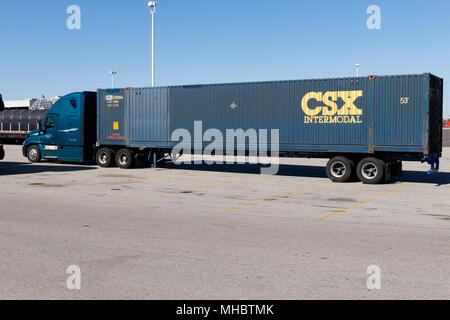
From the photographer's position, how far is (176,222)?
9.65 m

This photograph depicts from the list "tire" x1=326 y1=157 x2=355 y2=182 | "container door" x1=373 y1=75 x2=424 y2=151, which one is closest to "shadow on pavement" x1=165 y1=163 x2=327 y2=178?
"tire" x1=326 y1=157 x2=355 y2=182

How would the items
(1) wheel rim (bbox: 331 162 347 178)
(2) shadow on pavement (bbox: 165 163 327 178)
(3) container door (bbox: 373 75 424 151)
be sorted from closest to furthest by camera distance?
(3) container door (bbox: 373 75 424 151) → (1) wheel rim (bbox: 331 162 347 178) → (2) shadow on pavement (bbox: 165 163 327 178)

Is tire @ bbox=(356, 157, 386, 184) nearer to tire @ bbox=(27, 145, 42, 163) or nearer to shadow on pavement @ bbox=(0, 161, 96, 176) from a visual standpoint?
shadow on pavement @ bbox=(0, 161, 96, 176)

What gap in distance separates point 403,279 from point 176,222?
4843 millimetres

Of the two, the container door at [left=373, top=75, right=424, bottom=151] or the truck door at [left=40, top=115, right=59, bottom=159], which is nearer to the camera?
the container door at [left=373, top=75, right=424, bottom=151]

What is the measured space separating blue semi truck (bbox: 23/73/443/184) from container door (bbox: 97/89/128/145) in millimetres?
45

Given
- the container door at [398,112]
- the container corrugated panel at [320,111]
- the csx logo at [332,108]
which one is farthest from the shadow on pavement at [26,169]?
the container door at [398,112]

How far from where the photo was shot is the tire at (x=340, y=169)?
17.4m

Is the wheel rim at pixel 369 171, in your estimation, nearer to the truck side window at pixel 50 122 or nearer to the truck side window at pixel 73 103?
the truck side window at pixel 73 103

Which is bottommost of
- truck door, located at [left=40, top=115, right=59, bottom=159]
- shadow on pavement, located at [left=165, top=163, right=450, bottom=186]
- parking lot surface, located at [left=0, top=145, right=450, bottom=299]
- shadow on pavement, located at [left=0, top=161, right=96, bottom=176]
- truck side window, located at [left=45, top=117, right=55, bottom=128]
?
parking lot surface, located at [left=0, top=145, right=450, bottom=299]

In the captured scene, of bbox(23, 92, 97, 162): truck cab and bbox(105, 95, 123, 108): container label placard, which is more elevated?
bbox(105, 95, 123, 108): container label placard

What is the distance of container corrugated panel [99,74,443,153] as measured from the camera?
53.5 ft

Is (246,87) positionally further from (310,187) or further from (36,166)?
(36,166)
